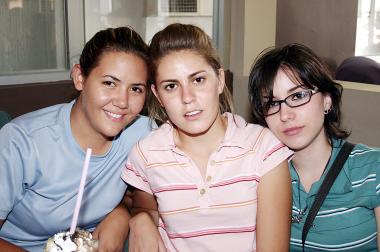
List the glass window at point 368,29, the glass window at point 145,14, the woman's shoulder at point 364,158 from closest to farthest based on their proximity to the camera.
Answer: the woman's shoulder at point 364,158 < the glass window at point 145,14 < the glass window at point 368,29

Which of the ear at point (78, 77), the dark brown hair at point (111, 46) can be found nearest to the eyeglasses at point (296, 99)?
the dark brown hair at point (111, 46)

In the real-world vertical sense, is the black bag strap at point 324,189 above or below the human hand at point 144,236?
above

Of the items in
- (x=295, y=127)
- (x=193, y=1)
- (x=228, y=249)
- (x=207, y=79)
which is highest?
(x=193, y=1)

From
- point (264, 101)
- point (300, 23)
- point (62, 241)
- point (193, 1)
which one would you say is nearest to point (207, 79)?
point (264, 101)

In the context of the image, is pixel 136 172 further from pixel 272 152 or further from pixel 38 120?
pixel 272 152

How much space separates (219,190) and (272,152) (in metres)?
0.22

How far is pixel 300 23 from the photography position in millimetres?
4730

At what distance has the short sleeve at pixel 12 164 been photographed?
1.50 meters

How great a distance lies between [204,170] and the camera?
1550 mm

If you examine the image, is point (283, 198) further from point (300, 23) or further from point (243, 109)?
point (300, 23)

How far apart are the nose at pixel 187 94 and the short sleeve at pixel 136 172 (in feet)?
0.95

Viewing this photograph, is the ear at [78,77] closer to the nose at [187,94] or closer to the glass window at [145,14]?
the nose at [187,94]

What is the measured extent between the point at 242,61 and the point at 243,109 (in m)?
0.40

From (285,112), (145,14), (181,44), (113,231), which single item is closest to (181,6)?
(145,14)
